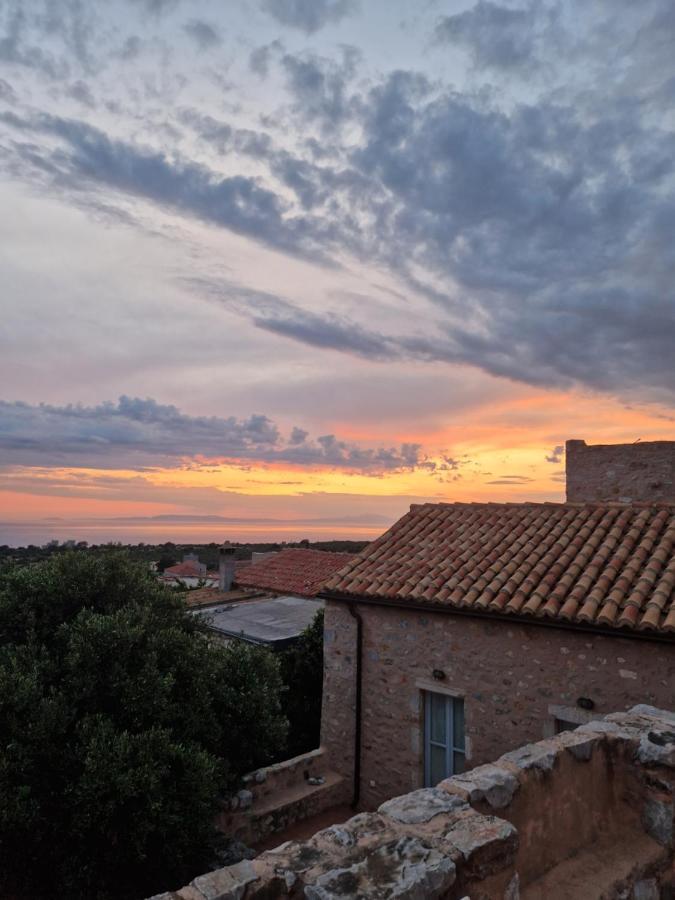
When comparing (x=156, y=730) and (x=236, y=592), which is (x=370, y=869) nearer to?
(x=156, y=730)

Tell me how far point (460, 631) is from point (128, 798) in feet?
16.2

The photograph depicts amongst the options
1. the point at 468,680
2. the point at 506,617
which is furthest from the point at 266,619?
the point at 506,617

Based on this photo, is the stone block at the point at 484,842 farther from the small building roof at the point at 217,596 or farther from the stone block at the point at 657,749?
the small building roof at the point at 217,596

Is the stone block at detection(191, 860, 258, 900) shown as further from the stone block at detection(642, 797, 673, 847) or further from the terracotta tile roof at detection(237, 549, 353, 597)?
the terracotta tile roof at detection(237, 549, 353, 597)

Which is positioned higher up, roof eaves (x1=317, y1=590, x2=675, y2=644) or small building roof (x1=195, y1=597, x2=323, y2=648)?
roof eaves (x1=317, y1=590, x2=675, y2=644)

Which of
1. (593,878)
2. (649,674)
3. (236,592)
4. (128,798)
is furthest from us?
(236,592)

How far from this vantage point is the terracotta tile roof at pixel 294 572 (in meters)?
18.4

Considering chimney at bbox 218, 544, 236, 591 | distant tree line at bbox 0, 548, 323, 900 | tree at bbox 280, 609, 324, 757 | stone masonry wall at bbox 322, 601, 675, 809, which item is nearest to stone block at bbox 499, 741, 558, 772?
stone masonry wall at bbox 322, 601, 675, 809

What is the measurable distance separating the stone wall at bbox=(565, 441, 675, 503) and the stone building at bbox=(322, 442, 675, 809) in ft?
14.1

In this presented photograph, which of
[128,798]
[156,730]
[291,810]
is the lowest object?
[291,810]

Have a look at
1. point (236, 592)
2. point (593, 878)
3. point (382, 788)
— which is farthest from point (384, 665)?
point (236, 592)

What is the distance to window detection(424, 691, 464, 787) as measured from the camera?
9.17 m

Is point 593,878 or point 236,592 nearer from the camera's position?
point 593,878

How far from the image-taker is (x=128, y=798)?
6.66 metres
